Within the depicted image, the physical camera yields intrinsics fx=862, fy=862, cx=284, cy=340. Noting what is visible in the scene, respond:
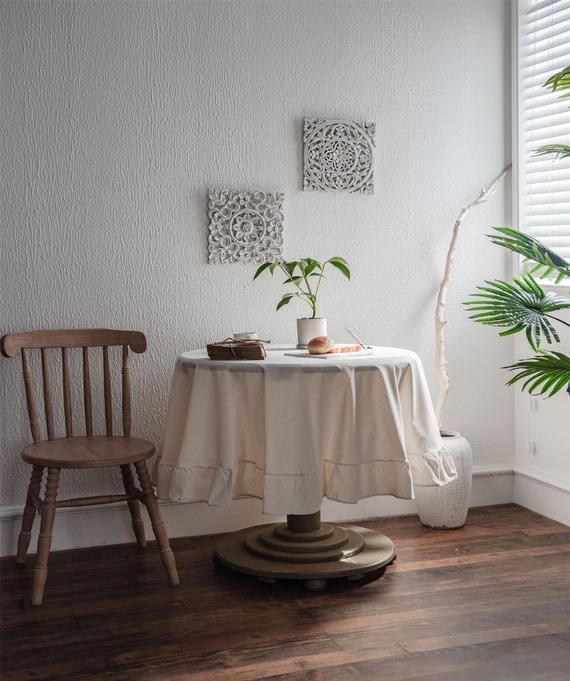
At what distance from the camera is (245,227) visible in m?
3.52

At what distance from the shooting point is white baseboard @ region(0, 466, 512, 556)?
129 inches

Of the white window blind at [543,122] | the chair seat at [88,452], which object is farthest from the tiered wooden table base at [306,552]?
the white window blind at [543,122]

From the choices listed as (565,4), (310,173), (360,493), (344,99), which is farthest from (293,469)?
(565,4)

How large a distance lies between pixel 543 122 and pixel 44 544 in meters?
2.67

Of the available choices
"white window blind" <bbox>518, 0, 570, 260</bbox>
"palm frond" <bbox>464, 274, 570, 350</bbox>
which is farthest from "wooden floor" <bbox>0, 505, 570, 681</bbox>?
"white window blind" <bbox>518, 0, 570, 260</bbox>

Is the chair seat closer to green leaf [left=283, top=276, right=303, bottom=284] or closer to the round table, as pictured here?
the round table

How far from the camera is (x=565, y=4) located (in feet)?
11.9

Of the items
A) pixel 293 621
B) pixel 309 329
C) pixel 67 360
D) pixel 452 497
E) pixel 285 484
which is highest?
pixel 309 329

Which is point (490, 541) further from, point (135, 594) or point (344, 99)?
point (344, 99)

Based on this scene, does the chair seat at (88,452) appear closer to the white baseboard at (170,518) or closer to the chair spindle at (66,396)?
the chair spindle at (66,396)

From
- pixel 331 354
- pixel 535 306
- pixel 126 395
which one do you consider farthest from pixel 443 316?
pixel 126 395

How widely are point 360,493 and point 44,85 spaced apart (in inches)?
75.3

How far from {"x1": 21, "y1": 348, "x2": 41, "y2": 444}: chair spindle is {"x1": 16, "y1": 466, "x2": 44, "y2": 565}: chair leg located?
12 cm

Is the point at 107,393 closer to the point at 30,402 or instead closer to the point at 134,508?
the point at 30,402
